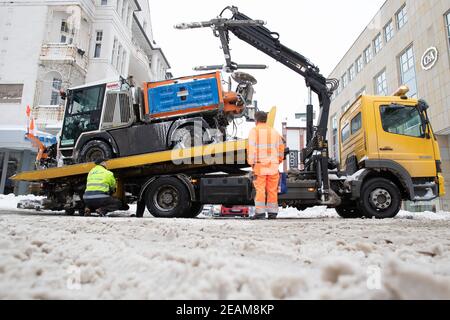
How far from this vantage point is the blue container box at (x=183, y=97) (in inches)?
267

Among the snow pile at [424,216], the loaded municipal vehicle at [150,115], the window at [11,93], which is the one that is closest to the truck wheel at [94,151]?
the loaded municipal vehicle at [150,115]

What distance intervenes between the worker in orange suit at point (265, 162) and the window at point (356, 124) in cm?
255

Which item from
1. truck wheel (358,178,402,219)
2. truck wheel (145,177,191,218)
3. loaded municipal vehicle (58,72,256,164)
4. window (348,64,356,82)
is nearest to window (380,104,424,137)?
truck wheel (358,178,402,219)

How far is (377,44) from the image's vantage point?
69.6ft

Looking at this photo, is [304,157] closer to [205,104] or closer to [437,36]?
[205,104]

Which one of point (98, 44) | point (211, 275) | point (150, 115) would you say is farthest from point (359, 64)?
point (211, 275)

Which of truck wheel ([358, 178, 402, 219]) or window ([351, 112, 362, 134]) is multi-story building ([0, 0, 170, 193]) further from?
truck wheel ([358, 178, 402, 219])

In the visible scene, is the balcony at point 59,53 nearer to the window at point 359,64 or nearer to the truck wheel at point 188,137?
the truck wheel at point 188,137

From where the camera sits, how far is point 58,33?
17828 mm

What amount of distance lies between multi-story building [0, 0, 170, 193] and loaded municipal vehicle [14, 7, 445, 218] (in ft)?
35.8

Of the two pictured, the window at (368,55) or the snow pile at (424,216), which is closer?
the snow pile at (424,216)

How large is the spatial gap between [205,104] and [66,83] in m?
13.1

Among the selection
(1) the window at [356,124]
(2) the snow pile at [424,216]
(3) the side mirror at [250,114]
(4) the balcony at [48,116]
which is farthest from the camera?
(4) the balcony at [48,116]

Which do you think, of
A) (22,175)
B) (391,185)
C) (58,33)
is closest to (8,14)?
(58,33)
